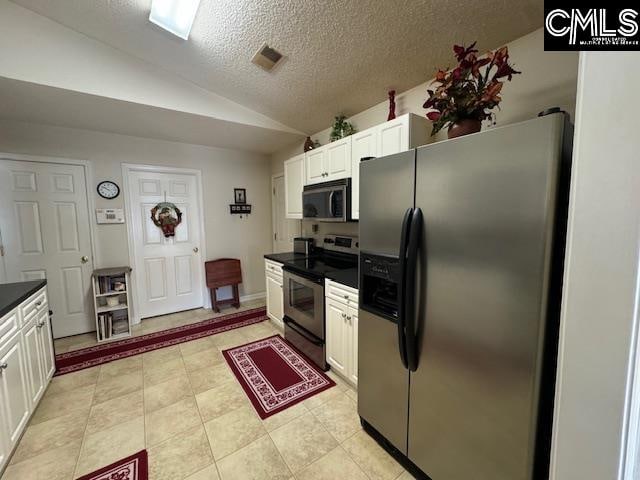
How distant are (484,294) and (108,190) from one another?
4021 mm

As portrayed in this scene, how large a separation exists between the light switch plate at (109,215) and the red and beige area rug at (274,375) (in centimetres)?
221

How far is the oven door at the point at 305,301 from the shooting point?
226cm

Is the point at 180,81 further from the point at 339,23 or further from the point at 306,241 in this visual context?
the point at 306,241

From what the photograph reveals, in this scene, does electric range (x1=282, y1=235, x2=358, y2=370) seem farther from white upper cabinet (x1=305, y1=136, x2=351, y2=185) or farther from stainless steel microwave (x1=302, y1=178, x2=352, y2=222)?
white upper cabinet (x1=305, y1=136, x2=351, y2=185)

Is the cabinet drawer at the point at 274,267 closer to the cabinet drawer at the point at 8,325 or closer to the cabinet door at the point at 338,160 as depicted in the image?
the cabinet door at the point at 338,160

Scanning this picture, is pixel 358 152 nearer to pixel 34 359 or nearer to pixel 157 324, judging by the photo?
pixel 34 359

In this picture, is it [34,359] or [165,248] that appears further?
[165,248]

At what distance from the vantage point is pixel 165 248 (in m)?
3.59

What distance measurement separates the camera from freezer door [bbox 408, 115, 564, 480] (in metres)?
0.88

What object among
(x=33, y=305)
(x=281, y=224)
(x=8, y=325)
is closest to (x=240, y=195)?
(x=281, y=224)

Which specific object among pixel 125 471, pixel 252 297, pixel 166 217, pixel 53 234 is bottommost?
pixel 125 471

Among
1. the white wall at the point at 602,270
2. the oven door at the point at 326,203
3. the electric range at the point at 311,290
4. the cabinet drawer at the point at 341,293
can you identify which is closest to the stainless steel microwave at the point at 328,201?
the oven door at the point at 326,203

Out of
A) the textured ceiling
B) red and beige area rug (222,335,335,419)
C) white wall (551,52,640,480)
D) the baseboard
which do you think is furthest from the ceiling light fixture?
the baseboard

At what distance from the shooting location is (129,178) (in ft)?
10.8
